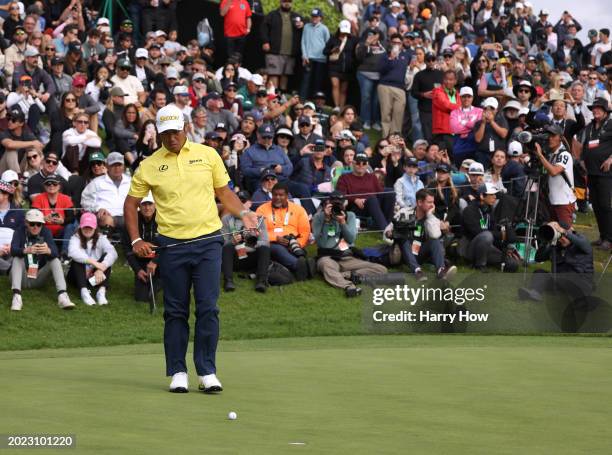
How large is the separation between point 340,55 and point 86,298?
1098 cm

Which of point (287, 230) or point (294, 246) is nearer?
point (294, 246)

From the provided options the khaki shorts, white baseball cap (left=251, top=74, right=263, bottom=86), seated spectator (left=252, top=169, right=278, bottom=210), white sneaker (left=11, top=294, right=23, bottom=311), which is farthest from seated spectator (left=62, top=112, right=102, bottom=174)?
the khaki shorts

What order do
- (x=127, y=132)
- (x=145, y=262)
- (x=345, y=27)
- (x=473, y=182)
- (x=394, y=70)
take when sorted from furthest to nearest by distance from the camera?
(x=345, y=27)
(x=394, y=70)
(x=127, y=132)
(x=473, y=182)
(x=145, y=262)

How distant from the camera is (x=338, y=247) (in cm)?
1814

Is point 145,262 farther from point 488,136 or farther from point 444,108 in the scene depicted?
point 444,108

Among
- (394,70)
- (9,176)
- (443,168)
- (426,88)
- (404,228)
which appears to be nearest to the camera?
(9,176)

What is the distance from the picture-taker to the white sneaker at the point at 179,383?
28.8ft

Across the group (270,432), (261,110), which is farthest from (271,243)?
(270,432)

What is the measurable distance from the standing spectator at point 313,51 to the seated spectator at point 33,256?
10995mm

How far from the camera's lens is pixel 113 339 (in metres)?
15.2

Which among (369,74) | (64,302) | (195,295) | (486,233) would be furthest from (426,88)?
(195,295)

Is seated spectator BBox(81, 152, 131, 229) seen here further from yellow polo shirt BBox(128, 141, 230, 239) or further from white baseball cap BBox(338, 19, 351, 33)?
white baseball cap BBox(338, 19, 351, 33)

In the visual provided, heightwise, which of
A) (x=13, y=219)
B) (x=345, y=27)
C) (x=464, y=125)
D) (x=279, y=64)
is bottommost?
(x=13, y=219)

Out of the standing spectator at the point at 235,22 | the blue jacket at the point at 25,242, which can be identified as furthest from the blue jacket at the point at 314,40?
the blue jacket at the point at 25,242
